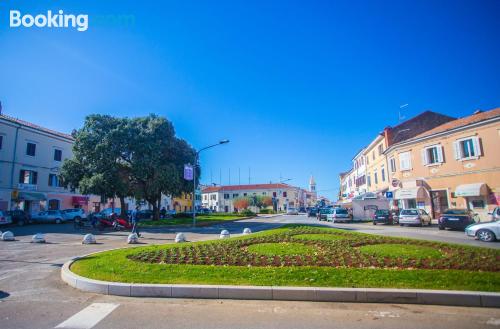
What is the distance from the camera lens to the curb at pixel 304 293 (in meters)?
5.39

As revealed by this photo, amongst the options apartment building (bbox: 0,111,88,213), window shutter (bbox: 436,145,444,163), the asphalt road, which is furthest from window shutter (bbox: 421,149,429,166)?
apartment building (bbox: 0,111,88,213)

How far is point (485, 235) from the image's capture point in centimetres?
1434

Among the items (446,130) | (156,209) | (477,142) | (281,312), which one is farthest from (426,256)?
(156,209)

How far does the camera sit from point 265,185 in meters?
103

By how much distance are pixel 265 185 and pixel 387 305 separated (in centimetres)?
9779

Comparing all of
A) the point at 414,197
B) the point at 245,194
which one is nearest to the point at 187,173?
the point at 414,197

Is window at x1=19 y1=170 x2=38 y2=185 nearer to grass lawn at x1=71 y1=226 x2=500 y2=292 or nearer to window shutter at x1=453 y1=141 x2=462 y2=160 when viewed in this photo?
grass lawn at x1=71 y1=226 x2=500 y2=292

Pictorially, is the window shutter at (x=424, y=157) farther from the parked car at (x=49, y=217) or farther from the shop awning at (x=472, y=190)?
the parked car at (x=49, y=217)

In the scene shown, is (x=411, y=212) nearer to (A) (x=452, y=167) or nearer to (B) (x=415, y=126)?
(A) (x=452, y=167)

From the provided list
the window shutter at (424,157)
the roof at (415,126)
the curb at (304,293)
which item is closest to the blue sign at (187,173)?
the curb at (304,293)

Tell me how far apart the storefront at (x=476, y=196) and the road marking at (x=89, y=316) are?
26.7m

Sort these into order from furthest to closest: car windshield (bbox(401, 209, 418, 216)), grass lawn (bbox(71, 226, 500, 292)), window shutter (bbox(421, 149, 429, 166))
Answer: window shutter (bbox(421, 149, 429, 166)) < car windshield (bbox(401, 209, 418, 216)) < grass lawn (bbox(71, 226, 500, 292))

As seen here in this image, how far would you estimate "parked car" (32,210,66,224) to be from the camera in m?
30.9

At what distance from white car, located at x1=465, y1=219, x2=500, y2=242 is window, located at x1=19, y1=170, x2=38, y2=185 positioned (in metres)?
41.6
